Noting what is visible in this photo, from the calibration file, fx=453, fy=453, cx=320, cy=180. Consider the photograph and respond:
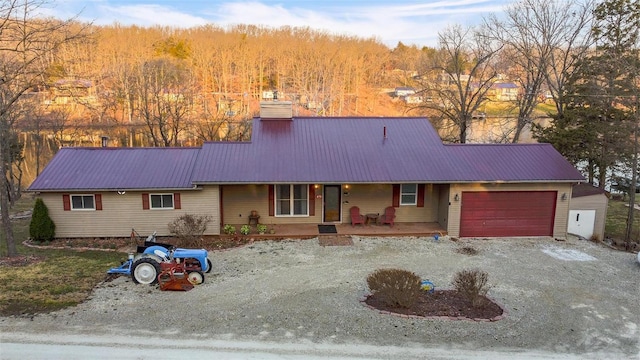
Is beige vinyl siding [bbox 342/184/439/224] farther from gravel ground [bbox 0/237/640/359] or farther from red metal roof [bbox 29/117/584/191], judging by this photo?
gravel ground [bbox 0/237/640/359]

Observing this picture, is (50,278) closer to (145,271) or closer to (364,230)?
(145,271)

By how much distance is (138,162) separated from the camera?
611 inches

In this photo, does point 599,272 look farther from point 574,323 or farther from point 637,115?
point 637,115

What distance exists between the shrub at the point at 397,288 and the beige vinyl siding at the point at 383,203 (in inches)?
271

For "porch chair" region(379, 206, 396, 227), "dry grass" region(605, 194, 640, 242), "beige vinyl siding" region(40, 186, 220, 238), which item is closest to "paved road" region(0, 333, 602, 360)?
"beige vinyl siding" region(40, 186, 220, 238)

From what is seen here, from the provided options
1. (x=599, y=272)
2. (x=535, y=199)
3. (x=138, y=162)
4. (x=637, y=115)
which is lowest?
(x=599, y=272)

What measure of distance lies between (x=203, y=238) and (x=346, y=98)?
163 feet

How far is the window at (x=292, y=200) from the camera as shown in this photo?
16078mm

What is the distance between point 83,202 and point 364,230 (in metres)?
9.20

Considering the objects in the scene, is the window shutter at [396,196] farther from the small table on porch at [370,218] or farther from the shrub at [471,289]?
the shrub at [471,289]

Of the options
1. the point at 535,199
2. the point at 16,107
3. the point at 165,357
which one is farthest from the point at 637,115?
the point at 16,107

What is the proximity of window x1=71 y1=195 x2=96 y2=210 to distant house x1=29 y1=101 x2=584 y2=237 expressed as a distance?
3cm

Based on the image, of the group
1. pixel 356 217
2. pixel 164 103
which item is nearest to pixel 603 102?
pixel 356 217

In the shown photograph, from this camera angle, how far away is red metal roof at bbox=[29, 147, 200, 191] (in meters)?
14.3
